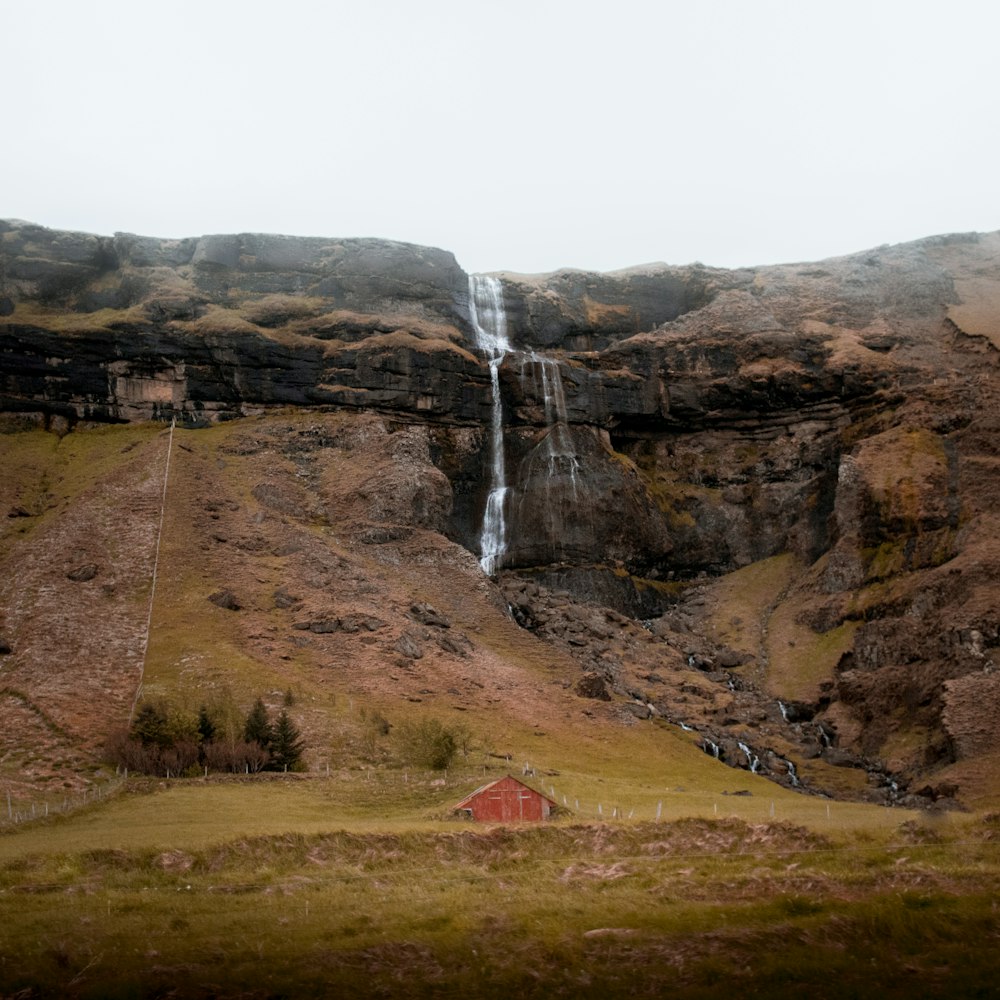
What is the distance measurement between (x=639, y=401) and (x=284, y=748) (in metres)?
67.4

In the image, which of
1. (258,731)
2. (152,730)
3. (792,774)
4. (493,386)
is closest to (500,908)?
(258,731)

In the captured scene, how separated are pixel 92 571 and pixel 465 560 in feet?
93.5

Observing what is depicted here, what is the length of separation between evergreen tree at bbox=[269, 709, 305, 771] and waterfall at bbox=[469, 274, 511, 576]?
4310cm

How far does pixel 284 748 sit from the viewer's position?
51.6 meters

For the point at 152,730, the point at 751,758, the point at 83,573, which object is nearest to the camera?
the point at 152,730

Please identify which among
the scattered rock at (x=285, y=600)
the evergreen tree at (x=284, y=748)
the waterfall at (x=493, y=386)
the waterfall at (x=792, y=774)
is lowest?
the waterfall at (x=792, y=774)

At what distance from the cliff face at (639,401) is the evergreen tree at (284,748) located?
1101 inches

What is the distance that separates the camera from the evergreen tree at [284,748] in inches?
2014

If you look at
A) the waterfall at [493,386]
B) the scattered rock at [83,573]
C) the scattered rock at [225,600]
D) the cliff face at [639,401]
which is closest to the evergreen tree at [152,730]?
the scattered rock at [225,600]

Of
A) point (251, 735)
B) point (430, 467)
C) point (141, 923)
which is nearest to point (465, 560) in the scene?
point (430, 467)

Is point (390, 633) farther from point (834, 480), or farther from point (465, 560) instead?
point (834, 480)

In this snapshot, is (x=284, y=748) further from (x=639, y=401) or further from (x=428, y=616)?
(x=639, y=401)

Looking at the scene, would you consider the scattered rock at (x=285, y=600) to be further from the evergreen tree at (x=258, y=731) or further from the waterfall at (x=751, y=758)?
the waterfall at (x=751, y=758)

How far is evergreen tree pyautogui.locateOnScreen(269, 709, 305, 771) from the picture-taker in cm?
5116
